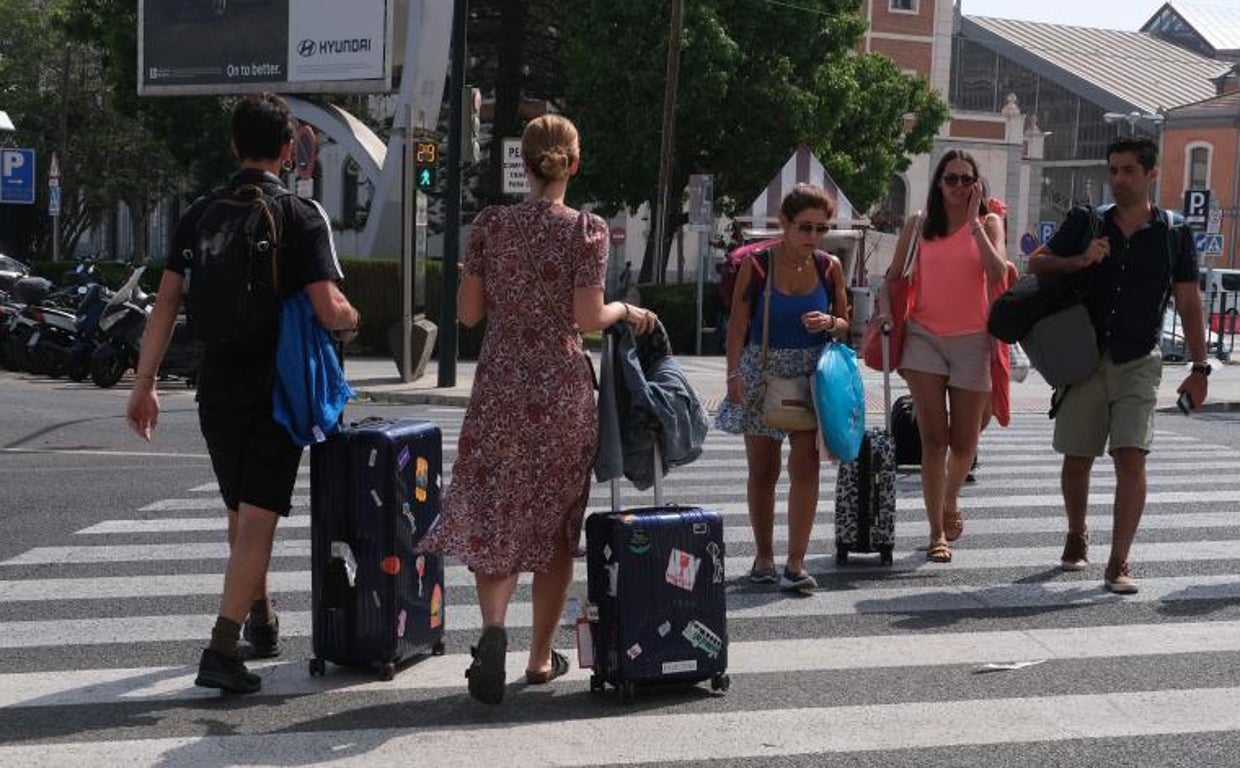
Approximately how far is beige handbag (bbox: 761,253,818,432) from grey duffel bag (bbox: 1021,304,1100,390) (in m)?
1.05

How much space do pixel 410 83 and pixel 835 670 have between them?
978 inches

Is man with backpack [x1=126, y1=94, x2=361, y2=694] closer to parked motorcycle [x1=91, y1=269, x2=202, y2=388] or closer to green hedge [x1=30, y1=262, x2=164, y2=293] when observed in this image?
parked motorcycle [x1=91, y1=269, x2=202, y2=388]

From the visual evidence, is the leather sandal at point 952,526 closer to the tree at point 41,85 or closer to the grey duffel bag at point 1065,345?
the grey duffel bag at point 1065,345

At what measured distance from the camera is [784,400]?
7.50 metres

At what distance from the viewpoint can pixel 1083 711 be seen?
18.4 feet

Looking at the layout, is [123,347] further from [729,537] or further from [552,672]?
[552,672]

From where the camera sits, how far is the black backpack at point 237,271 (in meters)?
5.58

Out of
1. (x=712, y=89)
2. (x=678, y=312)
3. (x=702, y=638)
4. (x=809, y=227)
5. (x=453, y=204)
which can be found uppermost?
(x=712, y=89)

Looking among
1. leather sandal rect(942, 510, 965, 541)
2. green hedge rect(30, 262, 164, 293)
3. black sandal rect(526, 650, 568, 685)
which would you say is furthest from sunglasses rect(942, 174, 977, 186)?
green hedge rect(30, 262, 164, 293)

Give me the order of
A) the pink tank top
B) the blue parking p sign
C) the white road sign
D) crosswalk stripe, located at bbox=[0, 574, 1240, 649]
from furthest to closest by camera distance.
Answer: the blue parking p sign, the white road sign, the pink tank top, crosswalk stripe, located at bbox=[0, 574, 1240, 649]

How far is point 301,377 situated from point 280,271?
1.10 feet

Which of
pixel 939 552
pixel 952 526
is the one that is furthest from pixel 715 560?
pixel 952 526

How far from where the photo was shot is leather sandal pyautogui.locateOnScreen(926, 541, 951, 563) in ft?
27.8

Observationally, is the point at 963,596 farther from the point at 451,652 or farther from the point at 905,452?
the point at 905,452
